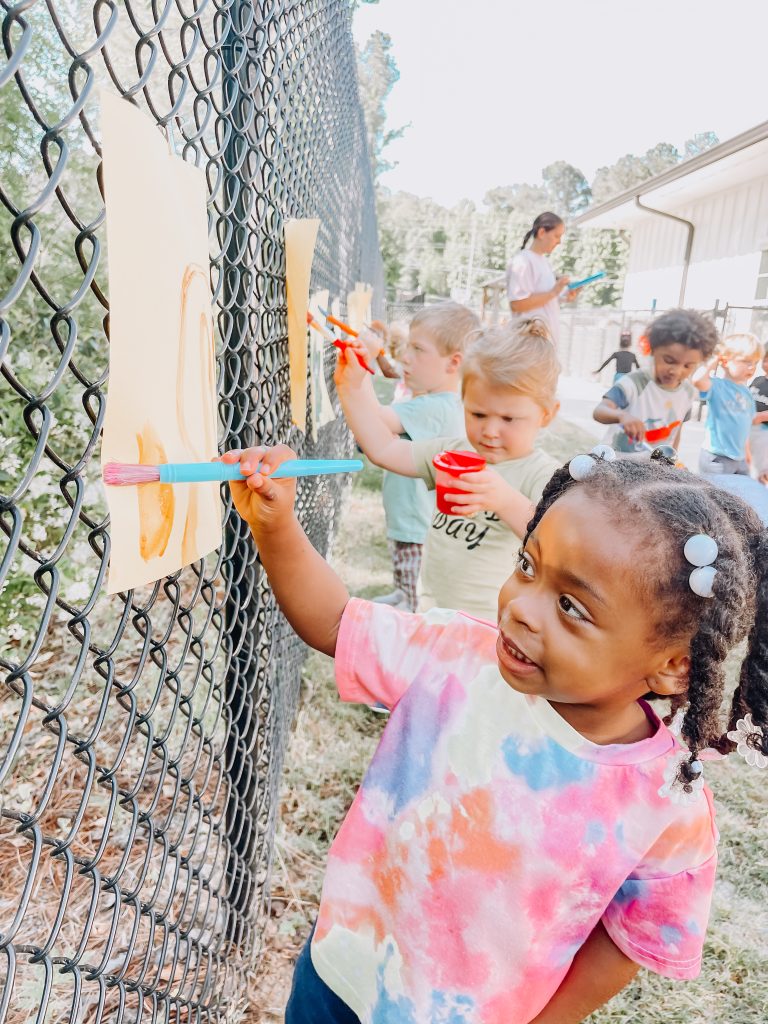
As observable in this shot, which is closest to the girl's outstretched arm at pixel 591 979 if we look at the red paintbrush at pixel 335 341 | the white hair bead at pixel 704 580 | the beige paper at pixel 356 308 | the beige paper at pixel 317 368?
the white hair bead at pixel 704 580

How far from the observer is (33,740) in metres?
2.75

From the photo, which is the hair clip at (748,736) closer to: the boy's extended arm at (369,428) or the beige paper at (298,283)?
the beige paper at (298,283)

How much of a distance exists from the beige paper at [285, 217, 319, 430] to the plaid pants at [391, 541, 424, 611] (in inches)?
76.1

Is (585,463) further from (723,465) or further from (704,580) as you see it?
(723,465)

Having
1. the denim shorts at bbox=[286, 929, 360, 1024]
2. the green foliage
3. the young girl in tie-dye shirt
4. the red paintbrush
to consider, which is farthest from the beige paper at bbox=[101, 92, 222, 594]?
the green foliage

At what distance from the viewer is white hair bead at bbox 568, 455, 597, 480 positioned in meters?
1.18

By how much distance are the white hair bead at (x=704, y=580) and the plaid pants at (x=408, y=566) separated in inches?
109

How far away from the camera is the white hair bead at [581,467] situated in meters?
1.18

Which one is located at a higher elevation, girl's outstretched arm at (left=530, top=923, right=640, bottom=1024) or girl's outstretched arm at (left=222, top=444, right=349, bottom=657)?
girl's outstretched arm at (left=222, top=444, right=349, bottom=657)

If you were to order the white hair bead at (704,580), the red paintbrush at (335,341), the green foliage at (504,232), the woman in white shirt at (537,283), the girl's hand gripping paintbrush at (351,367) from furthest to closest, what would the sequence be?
the green foliage at (504,232) < the woman in white shirt at (537,283) < the girl's hand gripping paintbrush at (351,367) < the red paintbrush at (335,341) < the white hair bead at (704,580)

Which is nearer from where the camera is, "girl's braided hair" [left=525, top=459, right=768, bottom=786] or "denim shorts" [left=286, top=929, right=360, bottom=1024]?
"girl's braided hair" [left=525, top=459, right=768, bottom=786]

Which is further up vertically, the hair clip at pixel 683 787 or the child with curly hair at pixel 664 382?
the child with curly hair at pixel 664 382

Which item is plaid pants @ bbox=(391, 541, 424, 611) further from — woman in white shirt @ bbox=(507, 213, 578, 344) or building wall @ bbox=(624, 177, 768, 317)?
building wall @ bbox=(624, 177, 768, 317)

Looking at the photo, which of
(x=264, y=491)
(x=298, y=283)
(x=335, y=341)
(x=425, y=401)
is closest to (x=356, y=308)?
(x=425, y=401)
